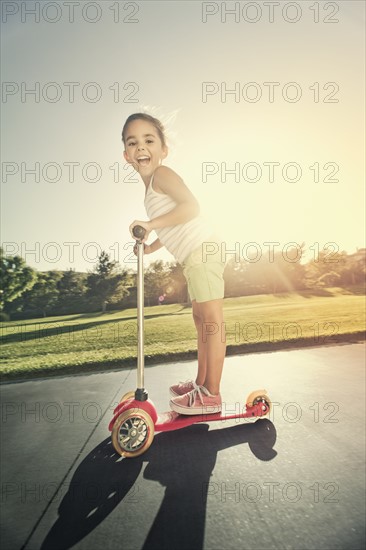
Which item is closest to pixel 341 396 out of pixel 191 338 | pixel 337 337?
pixel 337 337

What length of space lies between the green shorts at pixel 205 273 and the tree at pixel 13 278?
33.5m

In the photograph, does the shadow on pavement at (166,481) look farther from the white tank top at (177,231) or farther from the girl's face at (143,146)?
the girl's face at (143,146)

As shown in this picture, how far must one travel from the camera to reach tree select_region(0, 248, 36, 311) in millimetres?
33375

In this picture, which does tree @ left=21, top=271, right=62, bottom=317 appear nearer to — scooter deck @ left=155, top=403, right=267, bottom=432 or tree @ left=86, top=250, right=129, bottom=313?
tree @ left=86, top=250, right=129, bottom=313

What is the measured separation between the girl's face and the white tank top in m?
0.07

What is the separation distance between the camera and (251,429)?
8.80ft

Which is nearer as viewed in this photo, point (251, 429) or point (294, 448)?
point (294, 448)

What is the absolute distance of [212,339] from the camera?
162 cm

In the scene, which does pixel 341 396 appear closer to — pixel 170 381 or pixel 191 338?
pixel 170 381

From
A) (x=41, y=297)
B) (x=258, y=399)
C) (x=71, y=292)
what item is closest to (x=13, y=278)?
(x=41, y=297)

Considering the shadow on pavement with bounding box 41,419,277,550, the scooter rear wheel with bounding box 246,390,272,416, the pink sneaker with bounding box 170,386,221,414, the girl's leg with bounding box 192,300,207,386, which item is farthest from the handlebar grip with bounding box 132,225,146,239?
the scooter rear wheel with bounding box 246,390,272,416

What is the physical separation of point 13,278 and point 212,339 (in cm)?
3751

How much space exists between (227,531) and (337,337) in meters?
6.56

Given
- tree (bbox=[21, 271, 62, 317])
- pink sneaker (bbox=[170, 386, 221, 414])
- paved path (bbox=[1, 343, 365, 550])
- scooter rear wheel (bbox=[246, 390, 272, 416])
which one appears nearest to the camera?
paved path (bbox=[1, 343, 365, 550])
